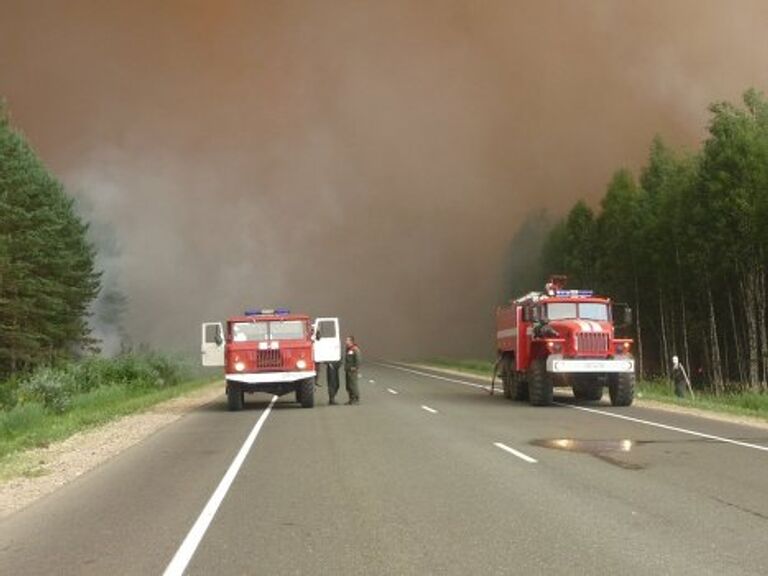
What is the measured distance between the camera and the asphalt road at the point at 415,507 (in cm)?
652

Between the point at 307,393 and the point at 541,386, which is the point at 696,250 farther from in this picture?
the point at 307,393

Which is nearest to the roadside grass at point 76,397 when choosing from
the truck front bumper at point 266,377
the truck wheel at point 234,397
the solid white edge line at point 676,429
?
the truck wheel at point 234,397

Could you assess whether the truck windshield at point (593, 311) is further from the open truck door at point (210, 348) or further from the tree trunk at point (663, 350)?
the tree trunk at point (663, 350)

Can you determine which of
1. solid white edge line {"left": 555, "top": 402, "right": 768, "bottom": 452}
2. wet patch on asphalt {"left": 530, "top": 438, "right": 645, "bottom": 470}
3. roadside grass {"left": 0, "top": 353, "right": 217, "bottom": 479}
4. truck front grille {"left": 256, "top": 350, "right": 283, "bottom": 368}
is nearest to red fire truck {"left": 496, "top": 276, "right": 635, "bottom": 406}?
solid white edge line {"left": 555, "top": 402, "right": 768, "bottom": 452}

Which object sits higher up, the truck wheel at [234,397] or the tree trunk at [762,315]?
the tree trunk at [762,315]

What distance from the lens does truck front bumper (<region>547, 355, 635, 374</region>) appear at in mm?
22797

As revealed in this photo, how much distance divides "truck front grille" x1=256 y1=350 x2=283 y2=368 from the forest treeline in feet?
67.5

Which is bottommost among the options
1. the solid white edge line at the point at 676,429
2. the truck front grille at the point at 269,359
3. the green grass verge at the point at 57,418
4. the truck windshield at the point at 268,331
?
the solid white edge line at the point at 676,429

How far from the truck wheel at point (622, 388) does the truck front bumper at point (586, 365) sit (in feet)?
0.77

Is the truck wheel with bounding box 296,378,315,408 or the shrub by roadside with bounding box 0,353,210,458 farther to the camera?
the truck wheel with bounding box 296,378,315,408

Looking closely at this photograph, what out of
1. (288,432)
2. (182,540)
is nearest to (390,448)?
(288,432)

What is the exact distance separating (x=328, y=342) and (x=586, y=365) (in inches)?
298

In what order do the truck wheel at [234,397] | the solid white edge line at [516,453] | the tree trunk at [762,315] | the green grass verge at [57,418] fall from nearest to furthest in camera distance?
the solid white edge line at [516,453], the green grass verge at [57,418], the truck wheel at [234,397], the tree trunk at [762,315]

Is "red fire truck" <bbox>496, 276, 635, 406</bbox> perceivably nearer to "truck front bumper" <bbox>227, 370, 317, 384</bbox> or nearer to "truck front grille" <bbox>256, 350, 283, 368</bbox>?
"truck front bumper" <bbox>227, 370, 317, 384</bbox>
